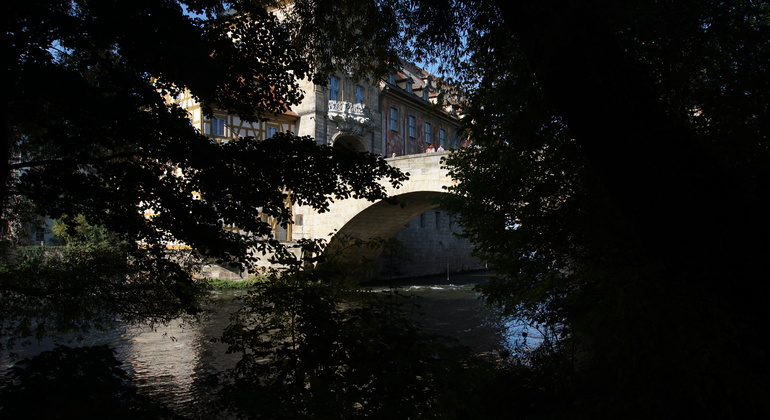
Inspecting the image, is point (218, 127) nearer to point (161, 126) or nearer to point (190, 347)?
point (190, 347)

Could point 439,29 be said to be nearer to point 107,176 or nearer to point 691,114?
point 691,114

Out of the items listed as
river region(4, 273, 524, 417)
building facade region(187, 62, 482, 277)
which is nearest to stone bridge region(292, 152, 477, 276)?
building facade region(187, 62, 482, 277)

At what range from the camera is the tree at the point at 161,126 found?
310cm

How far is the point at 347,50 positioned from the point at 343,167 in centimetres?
147

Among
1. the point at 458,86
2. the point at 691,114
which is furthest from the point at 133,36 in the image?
the point at 691,114

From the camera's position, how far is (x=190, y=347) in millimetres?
8500

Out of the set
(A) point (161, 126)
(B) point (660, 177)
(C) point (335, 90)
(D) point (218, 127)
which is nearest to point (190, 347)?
(A) point (161, 126)

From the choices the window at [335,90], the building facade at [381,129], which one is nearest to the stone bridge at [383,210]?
the building facade at [381,129]

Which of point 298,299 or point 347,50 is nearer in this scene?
point 298,299

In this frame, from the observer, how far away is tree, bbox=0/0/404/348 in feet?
10.2

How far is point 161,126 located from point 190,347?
5989mm

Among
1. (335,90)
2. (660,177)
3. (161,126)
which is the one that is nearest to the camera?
(660,177)

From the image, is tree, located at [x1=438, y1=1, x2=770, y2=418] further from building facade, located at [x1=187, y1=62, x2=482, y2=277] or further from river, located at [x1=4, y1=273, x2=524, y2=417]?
building facade, located at [x1=187, y1=62, x2=482, y2=277]

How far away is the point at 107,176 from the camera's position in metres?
3.71
